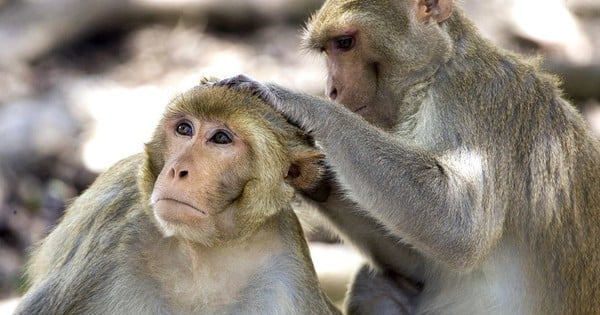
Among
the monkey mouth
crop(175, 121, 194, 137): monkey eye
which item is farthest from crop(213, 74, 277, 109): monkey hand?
the monkey mouth

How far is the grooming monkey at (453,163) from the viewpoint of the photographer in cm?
689

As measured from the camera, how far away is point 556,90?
7652mm

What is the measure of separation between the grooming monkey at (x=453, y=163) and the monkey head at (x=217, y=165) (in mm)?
536

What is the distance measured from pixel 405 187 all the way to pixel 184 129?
→ 56.3 inches

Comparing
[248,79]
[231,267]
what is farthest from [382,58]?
[231,267]

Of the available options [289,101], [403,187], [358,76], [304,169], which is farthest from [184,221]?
[358,76]

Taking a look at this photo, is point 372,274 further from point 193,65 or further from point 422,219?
point 193,65

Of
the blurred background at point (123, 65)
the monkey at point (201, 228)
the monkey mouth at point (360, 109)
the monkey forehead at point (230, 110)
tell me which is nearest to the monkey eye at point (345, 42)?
the monkey mouth at point (360, 109)

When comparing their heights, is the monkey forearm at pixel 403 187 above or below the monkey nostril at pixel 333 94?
below

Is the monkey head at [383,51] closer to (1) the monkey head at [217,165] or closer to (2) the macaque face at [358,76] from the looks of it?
(2) the macaque face at [358,76]

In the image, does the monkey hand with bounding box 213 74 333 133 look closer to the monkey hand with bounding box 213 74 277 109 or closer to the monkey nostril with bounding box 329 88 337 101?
the monkey hand with bounding box 213 74 277 109

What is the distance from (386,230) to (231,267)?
4.32 ft

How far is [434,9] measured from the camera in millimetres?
7512

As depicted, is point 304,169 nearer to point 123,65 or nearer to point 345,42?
point 345,42
